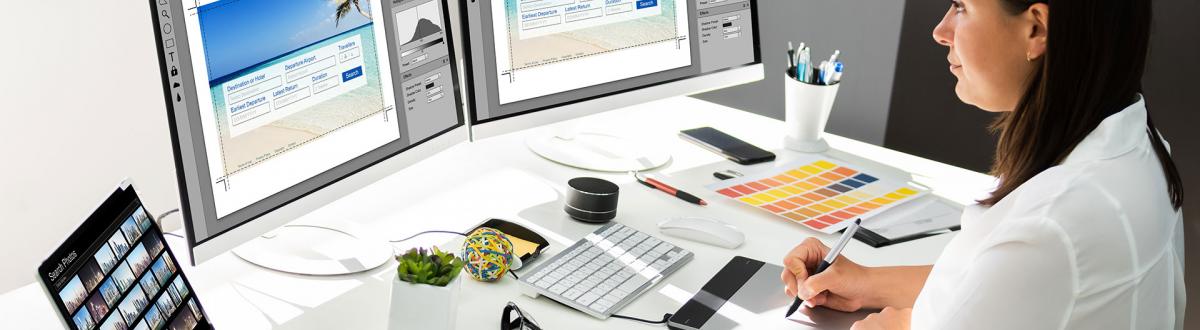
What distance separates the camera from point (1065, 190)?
95 centimetres

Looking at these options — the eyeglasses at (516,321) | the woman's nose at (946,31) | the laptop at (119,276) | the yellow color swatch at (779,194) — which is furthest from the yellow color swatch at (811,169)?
the laptop at (119,276)

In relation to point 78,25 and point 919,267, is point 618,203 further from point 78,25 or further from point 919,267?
point 78,25

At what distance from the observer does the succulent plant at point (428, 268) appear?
43.5 inches

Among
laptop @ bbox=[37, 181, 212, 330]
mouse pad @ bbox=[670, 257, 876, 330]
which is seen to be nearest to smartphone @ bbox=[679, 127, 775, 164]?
mouse pad @ bbox=[670, 257, 876, 330]

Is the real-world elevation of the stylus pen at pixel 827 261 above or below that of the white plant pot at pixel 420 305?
below

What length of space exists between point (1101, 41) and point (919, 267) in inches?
18.2

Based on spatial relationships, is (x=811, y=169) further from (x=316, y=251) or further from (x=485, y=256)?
(x=316, y=251)

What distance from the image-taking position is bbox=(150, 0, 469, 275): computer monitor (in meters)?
1.12

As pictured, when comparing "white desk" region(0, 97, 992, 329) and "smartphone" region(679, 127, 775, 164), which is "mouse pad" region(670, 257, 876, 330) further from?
"smartphone" region(679, 127, 775, 164)

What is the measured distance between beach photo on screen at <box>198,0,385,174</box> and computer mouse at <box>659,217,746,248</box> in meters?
0.48

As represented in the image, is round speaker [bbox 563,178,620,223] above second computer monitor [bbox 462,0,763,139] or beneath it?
beneath

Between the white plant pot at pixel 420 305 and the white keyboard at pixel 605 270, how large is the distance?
0.64 feet

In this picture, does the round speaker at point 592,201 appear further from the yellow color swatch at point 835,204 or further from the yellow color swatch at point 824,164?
the yellow color swatch at point 824,164

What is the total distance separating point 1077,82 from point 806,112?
0.92 meters
